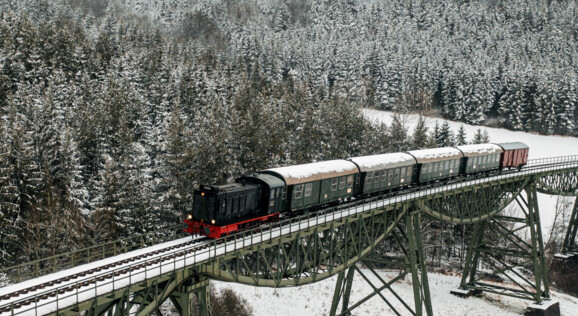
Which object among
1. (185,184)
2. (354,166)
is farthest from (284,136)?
(354,166)

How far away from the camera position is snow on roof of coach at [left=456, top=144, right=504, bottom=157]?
40.1m

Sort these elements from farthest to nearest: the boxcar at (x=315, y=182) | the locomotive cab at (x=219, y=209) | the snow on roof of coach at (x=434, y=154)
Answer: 1. the snow on roof of coach at (x=434, y=154)
2. the boxcar at (x=315, y=182)
3. the locomotive cab at (x=219, y=209)

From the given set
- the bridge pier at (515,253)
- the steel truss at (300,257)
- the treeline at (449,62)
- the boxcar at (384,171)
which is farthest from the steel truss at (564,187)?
the treeline at (449,62)

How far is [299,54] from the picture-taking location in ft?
372

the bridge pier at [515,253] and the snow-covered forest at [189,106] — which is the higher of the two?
the snow-covered forest at [189,106]

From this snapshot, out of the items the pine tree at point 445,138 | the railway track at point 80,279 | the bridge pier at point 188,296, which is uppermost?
the railway track at point 80,279

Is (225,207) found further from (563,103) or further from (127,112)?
(563,103)

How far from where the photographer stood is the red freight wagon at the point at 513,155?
1766 inches

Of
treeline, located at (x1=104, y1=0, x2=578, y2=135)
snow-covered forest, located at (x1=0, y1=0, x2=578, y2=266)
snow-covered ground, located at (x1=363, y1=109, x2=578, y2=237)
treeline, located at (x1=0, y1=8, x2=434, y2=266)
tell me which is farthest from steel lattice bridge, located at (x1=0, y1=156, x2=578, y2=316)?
treeline, located at (x1=104, y1=0, x2=578, y2=135)

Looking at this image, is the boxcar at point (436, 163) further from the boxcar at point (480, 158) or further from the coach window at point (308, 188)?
the coach window at point (308, 188)

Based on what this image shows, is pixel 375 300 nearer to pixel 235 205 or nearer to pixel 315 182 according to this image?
pixel 315 182

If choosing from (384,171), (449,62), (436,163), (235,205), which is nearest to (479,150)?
(436,163)

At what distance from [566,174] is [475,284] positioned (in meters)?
14.8

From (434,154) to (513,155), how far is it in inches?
553
